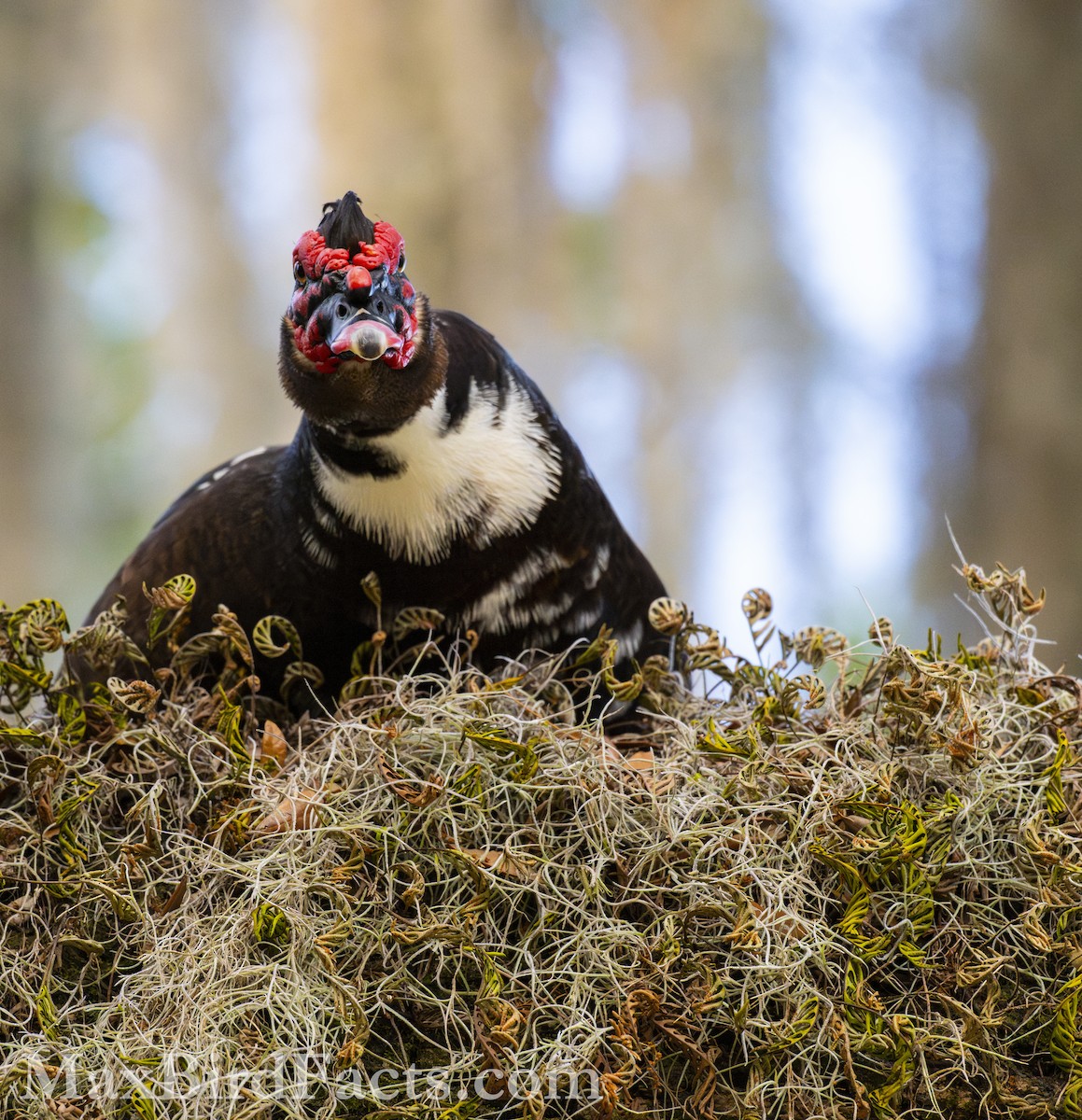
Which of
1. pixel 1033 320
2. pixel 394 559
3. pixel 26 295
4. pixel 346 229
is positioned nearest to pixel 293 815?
pixel 394 559

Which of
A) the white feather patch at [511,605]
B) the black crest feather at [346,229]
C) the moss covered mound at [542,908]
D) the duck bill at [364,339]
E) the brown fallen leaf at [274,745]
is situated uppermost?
the black crest feather at [346,229]

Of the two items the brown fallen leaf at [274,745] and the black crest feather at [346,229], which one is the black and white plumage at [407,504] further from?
the brown fallen leaf at [274,745]

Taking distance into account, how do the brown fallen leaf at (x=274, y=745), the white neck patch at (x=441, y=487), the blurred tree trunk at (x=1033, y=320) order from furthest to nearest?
the blurred tree trunk at (x=1033, y=320) < the white neck patch at (x=441, y=487) < the brown fallen leaf at (x=274, y=745)

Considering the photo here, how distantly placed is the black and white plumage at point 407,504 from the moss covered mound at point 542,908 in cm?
48

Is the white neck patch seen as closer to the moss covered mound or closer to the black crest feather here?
the black crest feather

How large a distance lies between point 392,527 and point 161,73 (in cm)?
705

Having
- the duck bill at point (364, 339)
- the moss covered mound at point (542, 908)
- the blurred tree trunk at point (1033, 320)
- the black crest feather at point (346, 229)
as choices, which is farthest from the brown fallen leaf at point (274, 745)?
the blurred tree trunk at point (1033, 320)

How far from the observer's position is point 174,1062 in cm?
136

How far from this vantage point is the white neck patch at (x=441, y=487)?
7.14 ft

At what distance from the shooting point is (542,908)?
1476 mm

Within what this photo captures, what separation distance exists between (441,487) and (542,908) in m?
0.90

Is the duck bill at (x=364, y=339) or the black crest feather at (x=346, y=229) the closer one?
the duck bill at (x=364, y=339)

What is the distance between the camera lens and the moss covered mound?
1.39 metres

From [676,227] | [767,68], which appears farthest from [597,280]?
[767,68]
